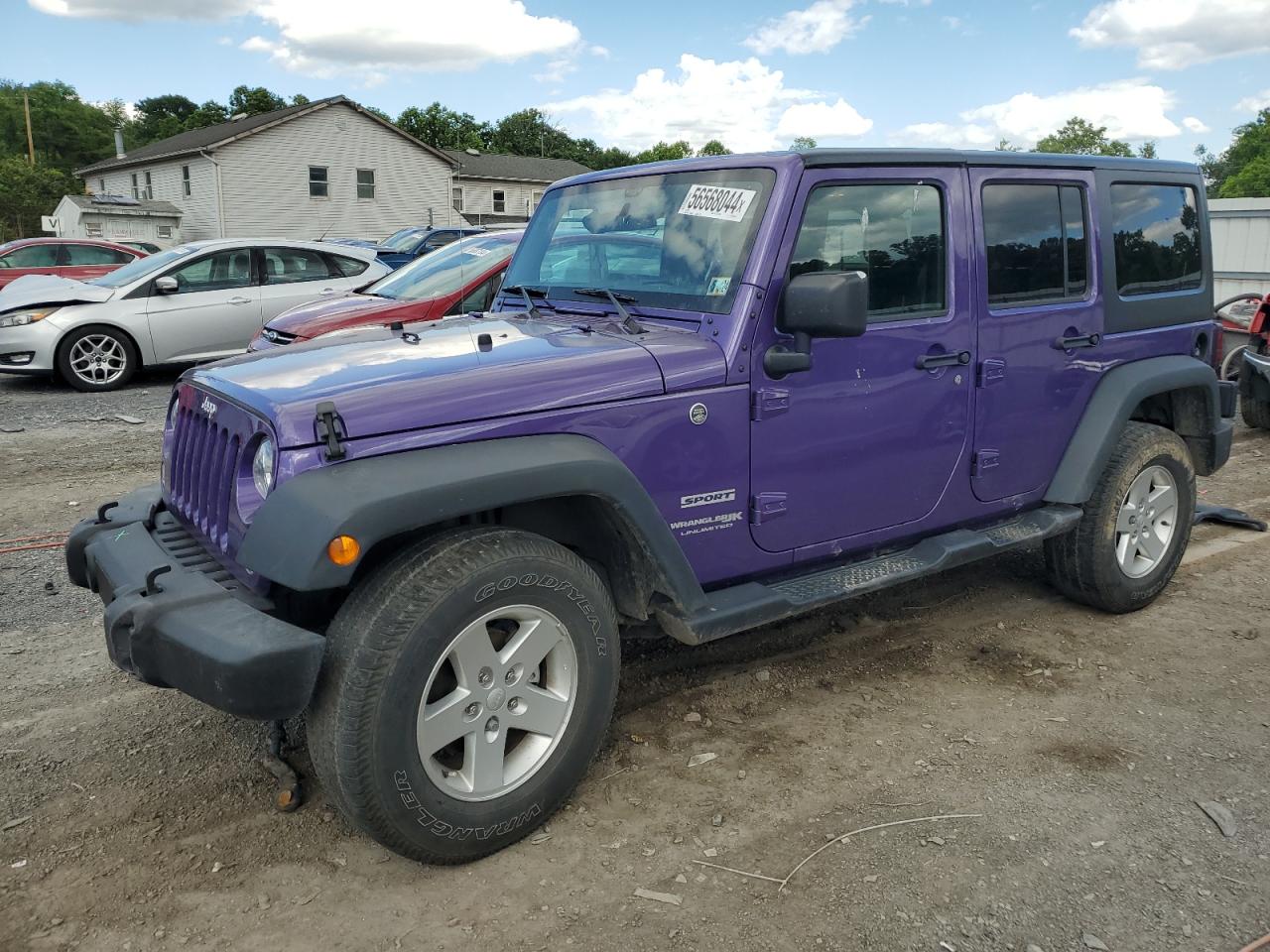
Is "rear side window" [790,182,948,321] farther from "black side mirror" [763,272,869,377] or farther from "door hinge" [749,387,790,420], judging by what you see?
"door hinge" [749,387,790,420]

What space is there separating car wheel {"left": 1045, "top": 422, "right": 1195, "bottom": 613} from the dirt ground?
0.64ft

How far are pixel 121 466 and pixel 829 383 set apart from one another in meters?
5.74

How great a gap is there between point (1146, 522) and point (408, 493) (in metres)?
3.69

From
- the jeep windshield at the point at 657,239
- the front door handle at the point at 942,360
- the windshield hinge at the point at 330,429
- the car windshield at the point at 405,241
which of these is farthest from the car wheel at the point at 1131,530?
the car windshield at the point at 405,241

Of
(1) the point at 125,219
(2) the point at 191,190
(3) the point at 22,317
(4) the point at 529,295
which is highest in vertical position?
(2) the point at 191,190

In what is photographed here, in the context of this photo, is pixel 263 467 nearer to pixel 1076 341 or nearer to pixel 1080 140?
pixel 1076 341

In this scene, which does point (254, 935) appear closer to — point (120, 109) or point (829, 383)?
point (829, 383)

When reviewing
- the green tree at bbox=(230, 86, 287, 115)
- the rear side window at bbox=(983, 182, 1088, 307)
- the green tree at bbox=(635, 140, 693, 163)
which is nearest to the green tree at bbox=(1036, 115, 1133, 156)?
the green tree at bbox=(635, 140, 693, 163)

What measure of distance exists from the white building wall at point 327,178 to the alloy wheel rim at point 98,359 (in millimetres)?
25852

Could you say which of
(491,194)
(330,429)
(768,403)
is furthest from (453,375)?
(491,194)

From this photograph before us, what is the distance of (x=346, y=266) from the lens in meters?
11.5

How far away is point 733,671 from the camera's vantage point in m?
4.05

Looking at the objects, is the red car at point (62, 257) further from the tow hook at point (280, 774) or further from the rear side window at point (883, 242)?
the rear side window at point (883, 242)

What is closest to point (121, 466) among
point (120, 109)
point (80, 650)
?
point (80, 650)
